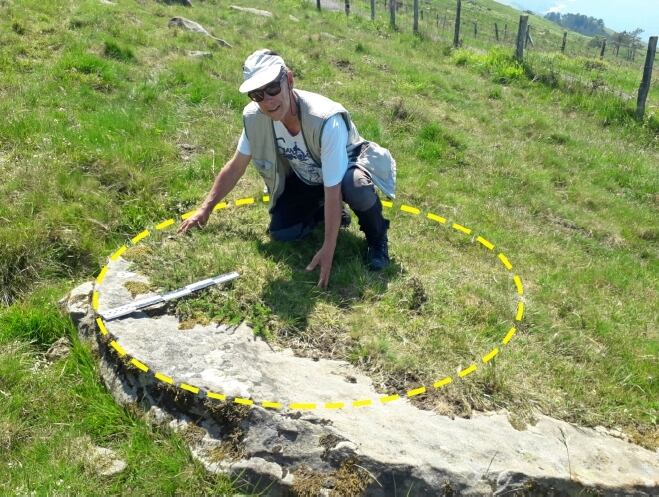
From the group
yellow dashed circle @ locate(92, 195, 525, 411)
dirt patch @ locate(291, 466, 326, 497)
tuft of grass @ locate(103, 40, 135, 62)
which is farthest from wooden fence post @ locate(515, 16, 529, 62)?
dirt patch @ locate(291, 466, 326, 497)

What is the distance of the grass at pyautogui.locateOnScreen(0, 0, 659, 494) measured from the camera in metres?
4.21

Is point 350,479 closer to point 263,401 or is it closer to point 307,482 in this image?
point 307,482

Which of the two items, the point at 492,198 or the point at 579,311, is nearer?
the point at 579,311

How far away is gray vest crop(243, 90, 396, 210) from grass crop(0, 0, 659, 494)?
756mm

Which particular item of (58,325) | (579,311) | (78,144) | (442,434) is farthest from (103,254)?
(579,311)

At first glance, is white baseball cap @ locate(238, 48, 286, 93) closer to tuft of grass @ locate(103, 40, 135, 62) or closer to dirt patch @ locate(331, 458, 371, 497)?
dirt patch @ locate(331, 458, 371, 497)

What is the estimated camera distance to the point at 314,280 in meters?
5.20

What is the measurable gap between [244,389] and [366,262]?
2220 millimetres

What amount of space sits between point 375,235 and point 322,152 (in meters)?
1.13

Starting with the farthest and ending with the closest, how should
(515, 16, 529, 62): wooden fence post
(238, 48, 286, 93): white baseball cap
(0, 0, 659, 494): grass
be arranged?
(515, 16, 529, 62): wooden fence post, (238, 48, 286, 93): white baseball cap, (0, 0, 659, 494): grass

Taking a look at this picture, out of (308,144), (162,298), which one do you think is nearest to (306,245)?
(308,144)

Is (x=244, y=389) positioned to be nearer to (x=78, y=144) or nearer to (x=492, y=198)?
(x=78, y=144)

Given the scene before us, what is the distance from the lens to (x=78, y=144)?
7.04 m

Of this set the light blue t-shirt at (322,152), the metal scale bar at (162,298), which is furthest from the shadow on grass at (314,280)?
the light blue t-shirt at (322,152)
